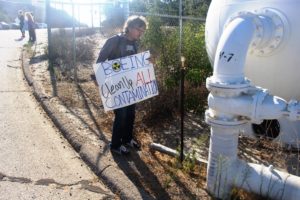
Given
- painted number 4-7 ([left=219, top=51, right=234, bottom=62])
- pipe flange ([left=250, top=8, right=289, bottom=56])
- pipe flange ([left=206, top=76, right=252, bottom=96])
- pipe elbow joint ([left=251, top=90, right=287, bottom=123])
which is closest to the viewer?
pipe elbow joint ([left=251, top=90, right=287, bottom=123])

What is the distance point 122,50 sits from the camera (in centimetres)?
514

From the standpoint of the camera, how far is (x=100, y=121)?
6621mm

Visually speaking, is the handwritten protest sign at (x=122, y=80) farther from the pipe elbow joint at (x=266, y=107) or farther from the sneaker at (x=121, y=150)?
the pipe elbow joint at (x=266, y=107)

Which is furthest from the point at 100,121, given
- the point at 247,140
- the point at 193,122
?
the point at 247,140

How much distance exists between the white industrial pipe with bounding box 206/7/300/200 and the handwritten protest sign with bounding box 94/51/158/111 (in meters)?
1.34

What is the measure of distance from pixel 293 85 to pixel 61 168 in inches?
112

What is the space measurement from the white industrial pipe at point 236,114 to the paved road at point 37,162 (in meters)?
1.20

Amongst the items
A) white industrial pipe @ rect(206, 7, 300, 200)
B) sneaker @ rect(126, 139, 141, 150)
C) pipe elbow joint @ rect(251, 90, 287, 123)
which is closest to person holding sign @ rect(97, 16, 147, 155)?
sneaker @ rect(126, 139, 141, 150)

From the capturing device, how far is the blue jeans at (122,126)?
5.14 metres

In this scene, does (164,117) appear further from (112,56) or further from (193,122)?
(112,56)

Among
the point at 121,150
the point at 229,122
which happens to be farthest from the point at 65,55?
the point at 229,122

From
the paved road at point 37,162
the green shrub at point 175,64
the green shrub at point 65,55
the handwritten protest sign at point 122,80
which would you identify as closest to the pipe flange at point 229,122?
the paved road at point 37,162

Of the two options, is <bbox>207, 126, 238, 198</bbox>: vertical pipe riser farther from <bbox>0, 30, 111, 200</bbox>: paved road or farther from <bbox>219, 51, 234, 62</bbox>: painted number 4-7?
<bbox>0, 30, 111, 200</bbox>: paved road

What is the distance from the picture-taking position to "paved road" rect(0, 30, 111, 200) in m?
4.39
